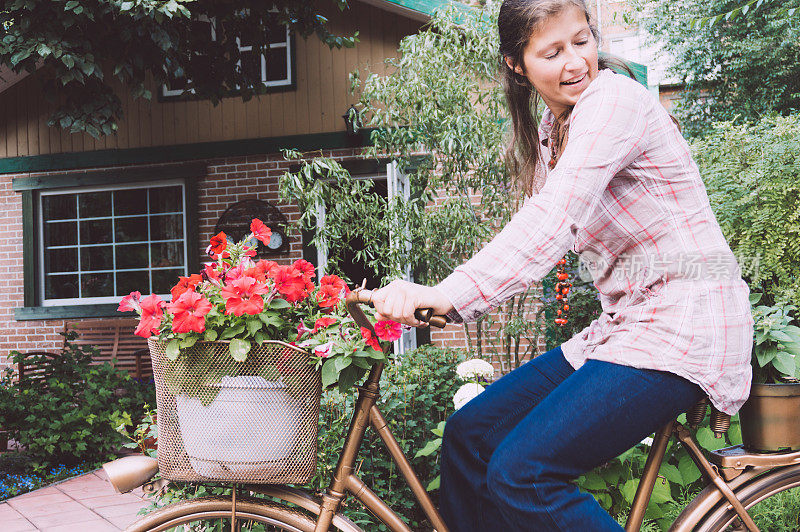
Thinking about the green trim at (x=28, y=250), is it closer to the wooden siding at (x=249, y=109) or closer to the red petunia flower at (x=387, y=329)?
the wooden siding at (x=249, y=109)

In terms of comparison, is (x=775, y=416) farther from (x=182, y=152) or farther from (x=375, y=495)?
(x=182, y=152)

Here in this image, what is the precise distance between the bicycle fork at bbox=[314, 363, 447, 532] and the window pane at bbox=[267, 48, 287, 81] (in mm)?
6675

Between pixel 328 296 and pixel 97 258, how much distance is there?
7652 mm

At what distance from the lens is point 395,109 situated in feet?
16.4

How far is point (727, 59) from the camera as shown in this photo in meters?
13.1

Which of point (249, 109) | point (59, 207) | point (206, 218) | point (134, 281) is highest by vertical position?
point (249, 109)

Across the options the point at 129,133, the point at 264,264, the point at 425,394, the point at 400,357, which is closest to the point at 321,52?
the point at 129,133

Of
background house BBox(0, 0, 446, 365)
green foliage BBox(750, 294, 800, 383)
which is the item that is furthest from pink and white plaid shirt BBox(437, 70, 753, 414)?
background house BBox(0, 0, 446, 365)

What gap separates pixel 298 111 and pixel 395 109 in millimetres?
2773

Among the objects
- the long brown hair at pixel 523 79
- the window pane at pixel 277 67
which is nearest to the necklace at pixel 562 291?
the long brown hair at pixel 523 79

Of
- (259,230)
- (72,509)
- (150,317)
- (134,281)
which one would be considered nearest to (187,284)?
(150,317)

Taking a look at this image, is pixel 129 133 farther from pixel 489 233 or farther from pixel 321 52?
pixel 489 233

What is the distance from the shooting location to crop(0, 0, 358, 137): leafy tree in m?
5.12

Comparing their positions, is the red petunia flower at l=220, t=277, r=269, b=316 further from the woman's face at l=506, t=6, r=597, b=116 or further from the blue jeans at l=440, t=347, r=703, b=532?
the woman's face at l=506, t=6, r=597, b=116
